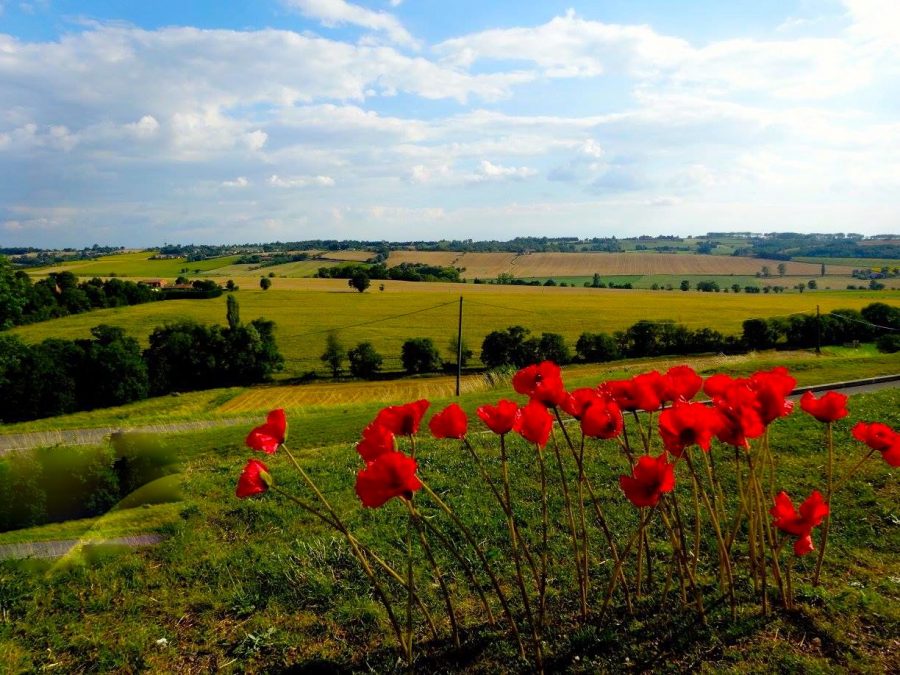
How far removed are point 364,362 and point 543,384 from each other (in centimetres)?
4319

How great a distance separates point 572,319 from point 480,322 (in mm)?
10384

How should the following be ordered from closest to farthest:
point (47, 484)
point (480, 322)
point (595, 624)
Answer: point (595, 624)
point (47, 484)
point (480, 322)

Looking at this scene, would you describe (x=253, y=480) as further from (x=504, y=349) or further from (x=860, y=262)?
(x=860, y=262)

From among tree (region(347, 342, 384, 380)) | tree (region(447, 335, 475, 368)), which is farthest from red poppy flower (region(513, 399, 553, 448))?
tree (region(447, 335, 475, 368))

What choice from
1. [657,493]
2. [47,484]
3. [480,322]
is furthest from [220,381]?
[657,493]

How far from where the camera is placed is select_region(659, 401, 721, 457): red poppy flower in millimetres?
3117

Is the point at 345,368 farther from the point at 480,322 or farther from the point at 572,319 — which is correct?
the point at 572,319

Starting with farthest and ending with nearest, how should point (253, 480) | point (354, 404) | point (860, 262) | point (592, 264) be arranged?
point (592, 264) < point (860, 262) < point (354, 404) < point (253, 480)

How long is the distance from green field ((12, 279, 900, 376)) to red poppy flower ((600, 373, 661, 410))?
45482mm

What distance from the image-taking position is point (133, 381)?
41562mm

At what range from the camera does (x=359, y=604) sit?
482 cm

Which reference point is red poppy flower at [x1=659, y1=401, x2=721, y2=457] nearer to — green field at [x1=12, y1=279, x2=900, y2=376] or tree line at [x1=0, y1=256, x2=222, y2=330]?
green field at [x1=12, y1=279, x2=900, y2=376]

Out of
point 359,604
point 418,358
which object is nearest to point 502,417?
point 359,604

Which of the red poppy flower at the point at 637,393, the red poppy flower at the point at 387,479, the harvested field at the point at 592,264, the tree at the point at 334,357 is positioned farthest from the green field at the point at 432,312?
the red poppy flower at the point at 387,479
